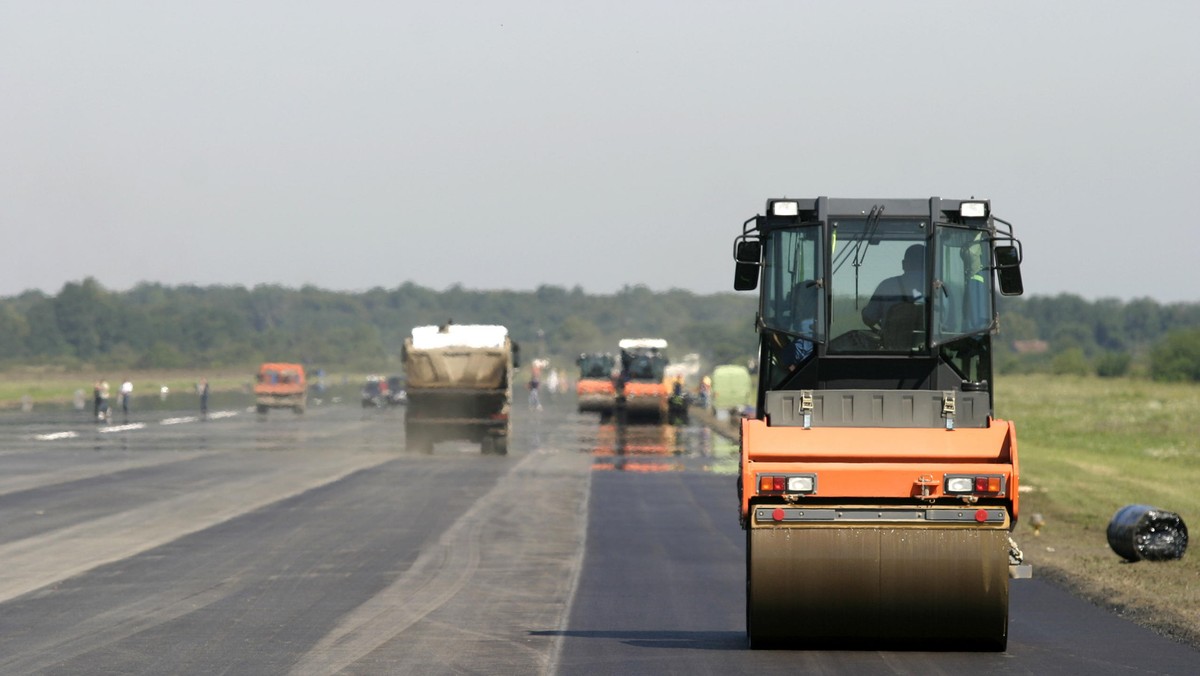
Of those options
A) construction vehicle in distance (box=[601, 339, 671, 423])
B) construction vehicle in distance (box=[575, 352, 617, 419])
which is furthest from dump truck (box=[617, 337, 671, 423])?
construction vehicle in distance (box=[575, 352, 617, 419])

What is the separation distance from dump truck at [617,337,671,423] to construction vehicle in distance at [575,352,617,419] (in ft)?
4.77

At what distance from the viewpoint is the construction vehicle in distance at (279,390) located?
3150 inches

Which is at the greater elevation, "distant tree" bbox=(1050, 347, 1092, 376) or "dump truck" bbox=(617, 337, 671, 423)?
"distant tree" bbox=(1050, 347, 1092, 376)

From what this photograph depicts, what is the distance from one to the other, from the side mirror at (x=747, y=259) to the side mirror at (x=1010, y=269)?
2051mm

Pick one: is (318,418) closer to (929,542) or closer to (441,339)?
(441,339)

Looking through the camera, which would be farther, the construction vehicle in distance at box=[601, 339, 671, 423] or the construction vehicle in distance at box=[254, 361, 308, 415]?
the construction vehicle in distance at box=[254, 361, 308, 415]

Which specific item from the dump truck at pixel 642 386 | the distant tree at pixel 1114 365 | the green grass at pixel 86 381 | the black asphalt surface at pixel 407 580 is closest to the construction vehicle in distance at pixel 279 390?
the dump truck at pixel 642 386

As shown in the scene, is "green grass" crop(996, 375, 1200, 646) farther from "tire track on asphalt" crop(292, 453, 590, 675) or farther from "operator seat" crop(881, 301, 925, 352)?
"tire track on asphalt" crop(292, 453, 590, 675)

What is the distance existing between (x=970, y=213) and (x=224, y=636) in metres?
7.32

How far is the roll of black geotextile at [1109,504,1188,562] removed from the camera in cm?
2098

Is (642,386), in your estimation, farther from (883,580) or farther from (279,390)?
(883,580)

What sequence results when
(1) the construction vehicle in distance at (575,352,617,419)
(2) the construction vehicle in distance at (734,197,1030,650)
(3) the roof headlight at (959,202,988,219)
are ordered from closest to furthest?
(2) the construction vehicle in distance at (734,197,1030,650)
(3) the roof headlight at (959,202,988,219)
(1) the construction vehicle in distance at (575,352,617,419)

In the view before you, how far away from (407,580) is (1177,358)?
11949 cm

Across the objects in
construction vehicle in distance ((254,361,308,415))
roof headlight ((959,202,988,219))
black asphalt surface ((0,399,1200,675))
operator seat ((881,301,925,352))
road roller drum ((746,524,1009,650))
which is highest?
roof headlight ((959,202,988,219))
